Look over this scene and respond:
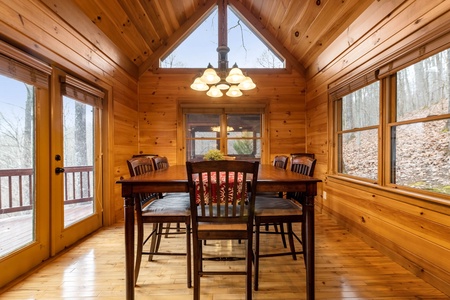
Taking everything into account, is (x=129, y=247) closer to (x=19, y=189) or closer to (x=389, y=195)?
(x=19, y=189)

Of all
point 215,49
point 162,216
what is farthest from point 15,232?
point 215,49

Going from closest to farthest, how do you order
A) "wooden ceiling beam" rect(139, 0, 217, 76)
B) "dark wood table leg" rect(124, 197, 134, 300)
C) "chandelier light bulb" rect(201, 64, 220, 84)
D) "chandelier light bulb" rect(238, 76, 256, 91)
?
"dark wood table leg" rect(124, 197, 134, 300) < "chandelier light bulb" rect(201, 64, 220, 84) < "chandelier light bulb" rect(238, 76, 256, 91) < "wooden ceiling beam" rect(139, 0, 217, 76)

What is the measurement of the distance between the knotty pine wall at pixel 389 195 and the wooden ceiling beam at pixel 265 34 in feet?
2.59

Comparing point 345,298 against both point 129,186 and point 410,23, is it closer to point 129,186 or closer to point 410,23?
point 129,186

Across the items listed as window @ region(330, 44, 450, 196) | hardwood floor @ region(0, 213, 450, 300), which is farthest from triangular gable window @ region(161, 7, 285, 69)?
hardwood floor @ region(0, 213, 450, 300)

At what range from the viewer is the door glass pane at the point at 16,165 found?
75.3 inches

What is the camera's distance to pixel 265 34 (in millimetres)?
4465

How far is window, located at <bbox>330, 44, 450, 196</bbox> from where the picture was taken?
1912 mm

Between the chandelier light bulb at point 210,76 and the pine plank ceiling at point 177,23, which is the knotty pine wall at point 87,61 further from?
the chandelier light bulb at point 210,76

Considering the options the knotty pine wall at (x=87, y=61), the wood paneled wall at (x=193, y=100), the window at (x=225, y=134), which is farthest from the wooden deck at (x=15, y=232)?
the window at (x=225, y=134)

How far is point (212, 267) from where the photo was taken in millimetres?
2189

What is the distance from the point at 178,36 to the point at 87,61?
78.5 inches

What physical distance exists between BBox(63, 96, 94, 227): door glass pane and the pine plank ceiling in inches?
35.4

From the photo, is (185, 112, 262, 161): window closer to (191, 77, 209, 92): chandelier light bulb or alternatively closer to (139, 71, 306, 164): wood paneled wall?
(139, 71, 306, 164): wood paneled wall
